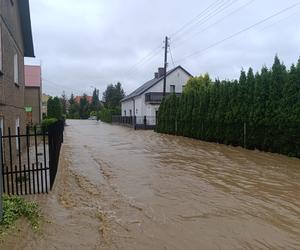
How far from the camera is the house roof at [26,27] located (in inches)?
707

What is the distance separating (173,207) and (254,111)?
11.9 metres

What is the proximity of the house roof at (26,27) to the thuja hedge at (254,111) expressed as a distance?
10627 mm

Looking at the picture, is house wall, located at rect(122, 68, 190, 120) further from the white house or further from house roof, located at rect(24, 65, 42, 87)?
house roof, located at rect(24, 65, 42, 87)

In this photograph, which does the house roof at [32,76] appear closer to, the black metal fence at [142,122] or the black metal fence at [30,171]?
the black metal fence at [142,122]

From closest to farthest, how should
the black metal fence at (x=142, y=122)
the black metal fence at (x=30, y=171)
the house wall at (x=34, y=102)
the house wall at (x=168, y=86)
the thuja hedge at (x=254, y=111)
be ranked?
1. the black metal fence at (x=30, y=171)
2. the thuja hedge at (x=254, y=111)
3. the house wall at (x=34, y=102)
4. the black metal fence at (x=142, y=122)
5. the house wall at (x=168, y=86)

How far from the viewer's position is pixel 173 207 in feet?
24.9

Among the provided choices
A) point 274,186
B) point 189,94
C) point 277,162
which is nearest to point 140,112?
point 189,94

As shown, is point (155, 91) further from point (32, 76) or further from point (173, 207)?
point (173, 207)

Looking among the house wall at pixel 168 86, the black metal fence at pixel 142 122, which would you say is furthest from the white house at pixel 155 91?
the black metal fence at pixel 142 122

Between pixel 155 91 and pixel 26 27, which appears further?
pixel 155 91

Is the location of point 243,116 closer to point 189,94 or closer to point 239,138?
point 239,138

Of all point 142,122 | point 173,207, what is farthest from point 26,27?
point 142,122

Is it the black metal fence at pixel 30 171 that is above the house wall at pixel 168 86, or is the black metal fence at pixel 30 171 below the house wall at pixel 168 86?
below

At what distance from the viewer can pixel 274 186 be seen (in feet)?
31.4
